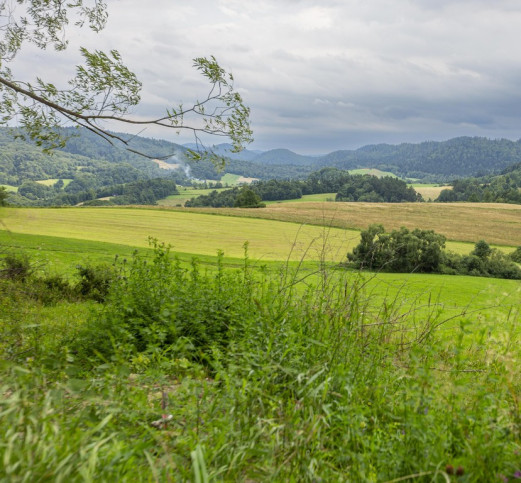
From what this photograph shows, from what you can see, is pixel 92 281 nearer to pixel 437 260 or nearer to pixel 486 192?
pixel 437 260

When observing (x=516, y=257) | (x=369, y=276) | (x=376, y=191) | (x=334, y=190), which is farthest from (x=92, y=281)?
(x=376, y=191)

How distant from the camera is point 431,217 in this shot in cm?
7569

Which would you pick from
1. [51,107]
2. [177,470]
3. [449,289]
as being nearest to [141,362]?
[177,470]

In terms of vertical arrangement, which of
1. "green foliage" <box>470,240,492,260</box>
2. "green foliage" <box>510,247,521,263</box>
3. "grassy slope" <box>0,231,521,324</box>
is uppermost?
"grassy slope" <box>0,231,521,324</box>

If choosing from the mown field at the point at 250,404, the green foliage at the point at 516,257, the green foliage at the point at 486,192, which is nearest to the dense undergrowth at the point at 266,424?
the mown field at the point at 250,404

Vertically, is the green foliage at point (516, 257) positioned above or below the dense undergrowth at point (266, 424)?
below

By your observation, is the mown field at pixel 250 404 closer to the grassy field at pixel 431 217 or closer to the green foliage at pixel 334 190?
the grassy field at pixel 431 217

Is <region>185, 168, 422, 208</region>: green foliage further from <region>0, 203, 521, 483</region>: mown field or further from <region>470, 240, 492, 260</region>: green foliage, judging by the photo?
<region>0, 203, 521, 483</region>: mown field

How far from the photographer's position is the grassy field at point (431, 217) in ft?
195

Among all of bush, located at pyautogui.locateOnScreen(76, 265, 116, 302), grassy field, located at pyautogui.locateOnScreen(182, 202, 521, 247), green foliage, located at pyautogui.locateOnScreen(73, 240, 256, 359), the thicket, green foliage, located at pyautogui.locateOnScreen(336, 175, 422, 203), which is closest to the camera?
green foliage, located at pyautogui.locateOnScreen(73, 240, 256, 359)

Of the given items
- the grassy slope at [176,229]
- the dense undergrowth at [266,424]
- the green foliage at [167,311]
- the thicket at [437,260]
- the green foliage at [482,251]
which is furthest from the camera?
the grassy slope at [176,229]

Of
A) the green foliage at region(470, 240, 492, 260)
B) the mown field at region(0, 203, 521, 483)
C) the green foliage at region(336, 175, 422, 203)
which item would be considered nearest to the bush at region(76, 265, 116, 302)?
the mown field at region(0, 203, 521, 483)

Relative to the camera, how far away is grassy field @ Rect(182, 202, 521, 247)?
59.4 m

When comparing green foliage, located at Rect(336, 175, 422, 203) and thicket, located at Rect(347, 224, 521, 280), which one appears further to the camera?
green foliage, located at Rect(336, 175, 422, 203)
